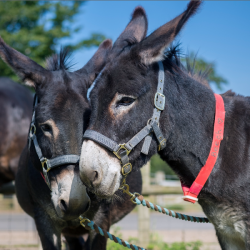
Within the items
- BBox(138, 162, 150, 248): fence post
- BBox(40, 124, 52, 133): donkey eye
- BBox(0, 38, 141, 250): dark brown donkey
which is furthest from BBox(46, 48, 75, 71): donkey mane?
BBox(138, 162, 150, 248): fence post

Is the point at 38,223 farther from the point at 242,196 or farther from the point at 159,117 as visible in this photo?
the point at 242,196

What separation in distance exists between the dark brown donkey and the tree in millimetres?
12177

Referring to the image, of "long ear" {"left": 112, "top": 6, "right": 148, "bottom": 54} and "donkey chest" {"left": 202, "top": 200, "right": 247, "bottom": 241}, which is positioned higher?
"long ear" {"left": 112, "top": 6, "right": 148, "bottom": 54}

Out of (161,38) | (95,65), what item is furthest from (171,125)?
(95,65)

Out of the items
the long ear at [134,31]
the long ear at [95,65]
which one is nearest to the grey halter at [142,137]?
the long ear at [134,31]

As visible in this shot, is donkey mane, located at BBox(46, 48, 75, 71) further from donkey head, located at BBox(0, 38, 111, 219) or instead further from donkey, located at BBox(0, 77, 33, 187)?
donkey, located at BBox(0, 77, 33, 187)

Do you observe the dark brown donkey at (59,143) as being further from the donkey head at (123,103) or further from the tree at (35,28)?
the tree at (35,28)

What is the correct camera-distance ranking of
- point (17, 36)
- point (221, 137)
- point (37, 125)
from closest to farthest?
point (221, 137)
point (37, 125)
point (17, 36)

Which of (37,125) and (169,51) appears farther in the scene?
(37,125)

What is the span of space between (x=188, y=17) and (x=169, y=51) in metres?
0.41

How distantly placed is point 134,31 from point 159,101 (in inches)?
29.9

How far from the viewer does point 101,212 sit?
9.83 feet

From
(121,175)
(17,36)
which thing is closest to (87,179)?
(121,175)

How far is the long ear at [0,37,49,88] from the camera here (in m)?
2.88
